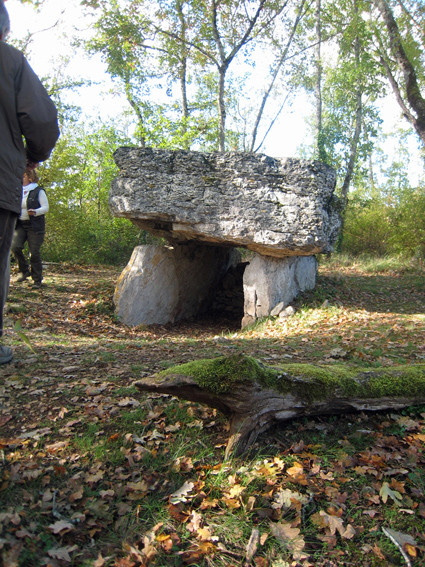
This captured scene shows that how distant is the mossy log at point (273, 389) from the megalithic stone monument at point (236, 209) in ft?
14.0

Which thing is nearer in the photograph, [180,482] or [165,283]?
[180,482]

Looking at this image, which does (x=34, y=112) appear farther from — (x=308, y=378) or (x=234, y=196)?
(x=234, y=196)

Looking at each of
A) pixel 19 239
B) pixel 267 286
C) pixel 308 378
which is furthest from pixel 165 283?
pixel 308 378

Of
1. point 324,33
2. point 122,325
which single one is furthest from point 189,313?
point 324,33

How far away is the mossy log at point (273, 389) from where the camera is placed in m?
2.78

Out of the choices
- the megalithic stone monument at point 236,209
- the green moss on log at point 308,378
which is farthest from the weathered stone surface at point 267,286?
the green moss on log at point 308,378

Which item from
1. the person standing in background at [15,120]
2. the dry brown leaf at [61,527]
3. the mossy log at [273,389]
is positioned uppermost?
the person standing in background at [15,120]

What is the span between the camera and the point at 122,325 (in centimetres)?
783

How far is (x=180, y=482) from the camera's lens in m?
2.64

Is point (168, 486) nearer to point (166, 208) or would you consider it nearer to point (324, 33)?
point (166, 208)

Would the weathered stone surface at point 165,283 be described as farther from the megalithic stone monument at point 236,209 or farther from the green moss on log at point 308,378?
the green moss on log at point 308,378

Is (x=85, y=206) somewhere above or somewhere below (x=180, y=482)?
above

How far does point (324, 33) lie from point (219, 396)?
726 inches

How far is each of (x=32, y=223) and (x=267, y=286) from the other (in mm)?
4546
